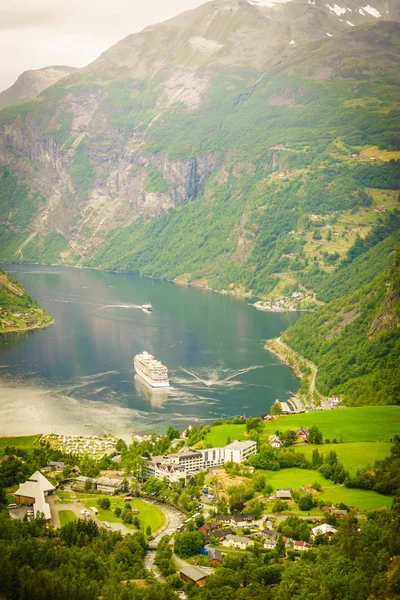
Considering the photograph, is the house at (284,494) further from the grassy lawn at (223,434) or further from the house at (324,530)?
the grassy lawn at (223,434)

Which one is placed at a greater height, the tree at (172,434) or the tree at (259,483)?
the tree at (259,483)

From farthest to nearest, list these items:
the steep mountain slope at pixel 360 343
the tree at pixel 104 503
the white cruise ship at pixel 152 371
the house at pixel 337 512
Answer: the white cruise ship at pixel 152 371 → the steep mountain slope at pixel 360 343 → the tree at pixel 104 503 → the house at pixel 337 512

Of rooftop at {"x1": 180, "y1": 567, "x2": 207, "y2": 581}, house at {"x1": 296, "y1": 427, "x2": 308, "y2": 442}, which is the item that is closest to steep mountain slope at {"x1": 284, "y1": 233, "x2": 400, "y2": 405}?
house at {"x1": 296, "y1": 427, "x2": 308, "y2": 442}

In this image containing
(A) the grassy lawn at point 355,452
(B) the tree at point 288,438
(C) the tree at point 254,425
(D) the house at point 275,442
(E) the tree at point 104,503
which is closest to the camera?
(E) the tree at point 104,503

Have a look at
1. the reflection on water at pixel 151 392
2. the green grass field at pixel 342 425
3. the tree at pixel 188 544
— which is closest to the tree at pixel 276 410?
the green grass field at pixel 342 425

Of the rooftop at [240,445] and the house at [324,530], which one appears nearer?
the house at [324,530]

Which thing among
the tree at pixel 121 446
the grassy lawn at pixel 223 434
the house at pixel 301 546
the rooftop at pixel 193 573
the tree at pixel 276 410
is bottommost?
the tree at pixel 276 410

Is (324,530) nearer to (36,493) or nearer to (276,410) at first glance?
(36,493)

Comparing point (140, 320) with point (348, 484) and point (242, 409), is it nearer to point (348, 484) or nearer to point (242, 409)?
point (242, 409)
